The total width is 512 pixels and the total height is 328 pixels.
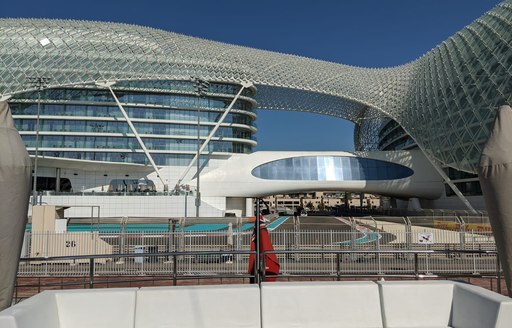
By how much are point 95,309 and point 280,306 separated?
2371 mm

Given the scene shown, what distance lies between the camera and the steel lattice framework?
3966cm

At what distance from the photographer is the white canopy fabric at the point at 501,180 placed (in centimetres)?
552

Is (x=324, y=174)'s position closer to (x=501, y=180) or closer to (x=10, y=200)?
(x=501, y=180)

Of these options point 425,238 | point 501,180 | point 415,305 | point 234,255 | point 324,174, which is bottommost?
point 415,305

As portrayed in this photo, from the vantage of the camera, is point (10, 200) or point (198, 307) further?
point (198, 307)

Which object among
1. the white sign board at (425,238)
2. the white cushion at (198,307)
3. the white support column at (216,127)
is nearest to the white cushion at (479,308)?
the white cushion at (198,307)

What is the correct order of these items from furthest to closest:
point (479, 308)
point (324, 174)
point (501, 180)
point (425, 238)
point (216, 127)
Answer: point (324, 174)
point (216, 127)
point (425, 238)
point (501, 180)
point (479, 308)

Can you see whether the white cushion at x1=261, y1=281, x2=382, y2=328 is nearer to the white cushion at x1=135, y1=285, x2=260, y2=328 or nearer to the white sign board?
the white cushion at x1=135, y1=285, x2=260, y2=328

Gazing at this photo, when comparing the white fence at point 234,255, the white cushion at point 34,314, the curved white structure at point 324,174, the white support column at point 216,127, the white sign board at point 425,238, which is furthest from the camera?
the curved white structure at point 324,174

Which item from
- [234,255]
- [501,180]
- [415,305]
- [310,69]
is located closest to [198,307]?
[415,305]

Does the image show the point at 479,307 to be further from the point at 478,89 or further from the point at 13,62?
the point at 13,62

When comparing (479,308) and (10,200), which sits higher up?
(10,200)

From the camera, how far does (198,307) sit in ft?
18.5

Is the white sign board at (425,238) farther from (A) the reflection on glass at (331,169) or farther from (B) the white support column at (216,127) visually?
(A) the reflection on glass at (331,169)
